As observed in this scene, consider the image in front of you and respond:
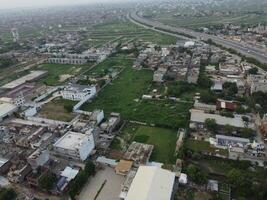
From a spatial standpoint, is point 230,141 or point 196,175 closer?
point 196,175

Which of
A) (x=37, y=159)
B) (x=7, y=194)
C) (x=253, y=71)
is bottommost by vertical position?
(x=7, y=194)

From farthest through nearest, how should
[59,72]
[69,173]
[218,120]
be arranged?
[59,72], [218,120], [69,173]

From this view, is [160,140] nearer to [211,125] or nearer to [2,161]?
[211,125]

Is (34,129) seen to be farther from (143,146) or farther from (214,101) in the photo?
(214,101)

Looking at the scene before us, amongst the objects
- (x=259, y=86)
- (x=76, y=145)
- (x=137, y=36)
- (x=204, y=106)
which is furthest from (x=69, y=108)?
(x=137, y=36)

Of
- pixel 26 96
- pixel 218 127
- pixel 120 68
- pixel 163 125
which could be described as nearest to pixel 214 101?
pixel 218 127

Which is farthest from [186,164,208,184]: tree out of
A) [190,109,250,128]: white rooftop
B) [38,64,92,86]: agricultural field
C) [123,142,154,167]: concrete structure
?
[38,64,92,86]: agricultural field

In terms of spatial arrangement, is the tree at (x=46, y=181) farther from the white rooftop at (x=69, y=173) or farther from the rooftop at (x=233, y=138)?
the rooftop at (x=233, y=138)
